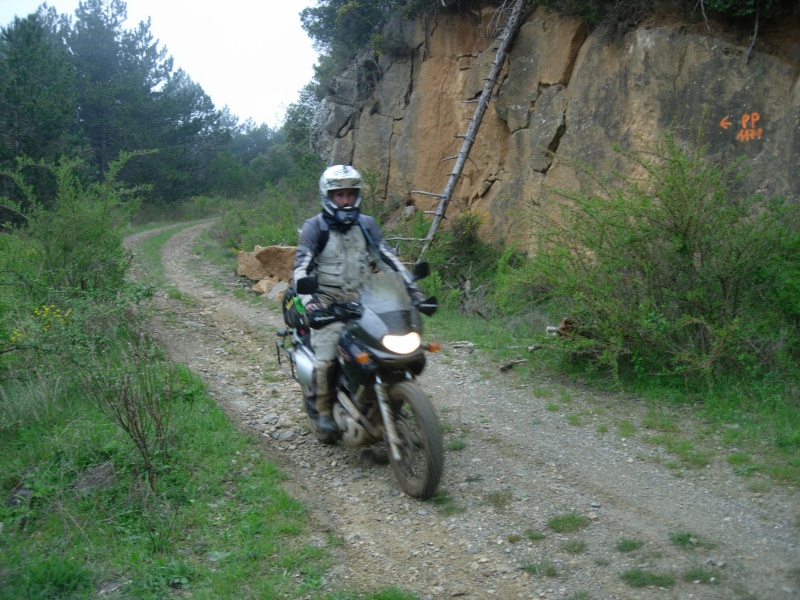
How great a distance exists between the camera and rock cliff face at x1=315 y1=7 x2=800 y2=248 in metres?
9.20

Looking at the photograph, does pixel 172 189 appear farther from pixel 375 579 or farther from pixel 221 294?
pixel 375 579

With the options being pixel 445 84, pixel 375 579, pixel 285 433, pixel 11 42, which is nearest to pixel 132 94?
pixel 11 42

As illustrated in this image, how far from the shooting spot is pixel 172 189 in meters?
36.6

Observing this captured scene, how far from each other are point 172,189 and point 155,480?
34082mm

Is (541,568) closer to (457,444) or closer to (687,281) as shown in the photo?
(457,444)

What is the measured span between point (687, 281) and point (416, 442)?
3656 mm

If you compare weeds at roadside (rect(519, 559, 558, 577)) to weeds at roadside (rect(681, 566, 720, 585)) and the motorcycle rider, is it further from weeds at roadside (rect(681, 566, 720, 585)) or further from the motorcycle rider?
the motorcycle rider

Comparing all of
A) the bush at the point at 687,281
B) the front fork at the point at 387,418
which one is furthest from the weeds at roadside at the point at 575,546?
the bush at the point at 687,281

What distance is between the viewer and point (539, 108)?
13.2 meters

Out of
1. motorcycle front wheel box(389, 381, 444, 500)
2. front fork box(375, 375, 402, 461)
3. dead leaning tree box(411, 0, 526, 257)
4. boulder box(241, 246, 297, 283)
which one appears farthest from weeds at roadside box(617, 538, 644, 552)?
boulder box(241, 246, 297, 283)

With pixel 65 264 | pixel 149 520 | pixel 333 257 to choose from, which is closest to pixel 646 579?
pixel 149 520

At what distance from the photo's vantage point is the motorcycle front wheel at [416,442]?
4.42 meters

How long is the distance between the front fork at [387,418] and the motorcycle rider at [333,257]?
2.14ft

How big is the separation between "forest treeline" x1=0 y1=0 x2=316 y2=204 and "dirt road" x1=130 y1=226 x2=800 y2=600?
13152 millimetres
